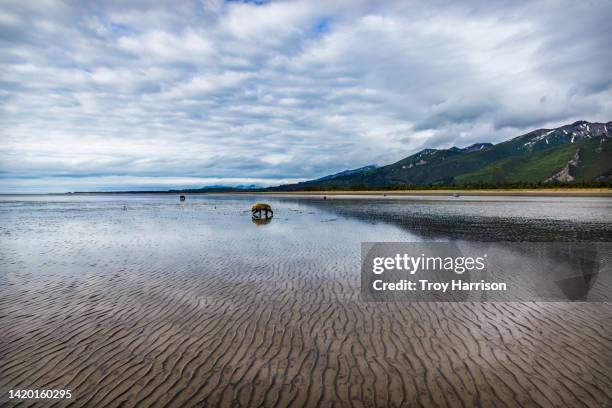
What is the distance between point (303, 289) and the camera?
11.9 meters

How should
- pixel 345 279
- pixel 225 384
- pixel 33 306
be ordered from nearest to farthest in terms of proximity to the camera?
pixel 225 384, pixel 33 306, pixel 345 279

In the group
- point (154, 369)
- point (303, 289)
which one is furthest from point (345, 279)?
point (154, 369)

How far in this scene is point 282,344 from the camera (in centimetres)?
Answer: 758

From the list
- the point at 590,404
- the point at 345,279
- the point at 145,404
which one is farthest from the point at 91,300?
the point at 590,404

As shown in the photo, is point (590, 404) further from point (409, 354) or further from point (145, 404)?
point (145, 404)

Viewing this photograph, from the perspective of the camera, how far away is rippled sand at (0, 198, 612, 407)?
576 centimetres

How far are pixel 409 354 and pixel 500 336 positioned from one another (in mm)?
2750

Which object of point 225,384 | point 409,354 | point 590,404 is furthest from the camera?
point 409,354

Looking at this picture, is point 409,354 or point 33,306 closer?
point 409,354

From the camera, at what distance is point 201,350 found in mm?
7293

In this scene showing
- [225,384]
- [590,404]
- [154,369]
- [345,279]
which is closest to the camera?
[590,404]

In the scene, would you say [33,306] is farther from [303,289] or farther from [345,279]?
[345,279]

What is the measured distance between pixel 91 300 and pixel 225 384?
757 centimetres

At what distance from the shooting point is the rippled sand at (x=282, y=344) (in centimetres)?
576
